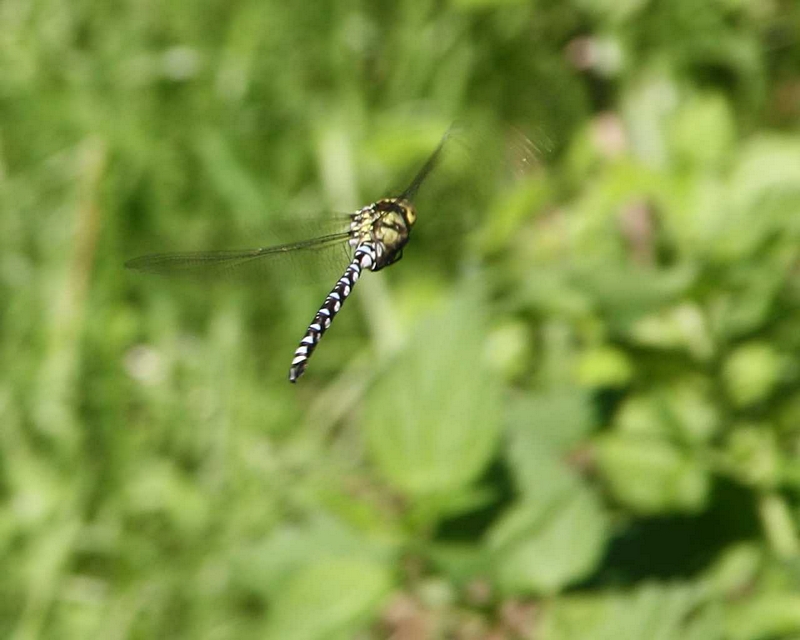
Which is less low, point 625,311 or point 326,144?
point 326,144

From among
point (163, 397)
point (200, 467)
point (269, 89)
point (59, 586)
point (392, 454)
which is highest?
point (269, 89)

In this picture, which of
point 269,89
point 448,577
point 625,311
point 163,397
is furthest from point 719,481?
point 269,89

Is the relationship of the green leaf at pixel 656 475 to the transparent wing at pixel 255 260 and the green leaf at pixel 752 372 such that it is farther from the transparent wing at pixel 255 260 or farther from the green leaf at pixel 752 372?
the transparent wing at pixel 255 260

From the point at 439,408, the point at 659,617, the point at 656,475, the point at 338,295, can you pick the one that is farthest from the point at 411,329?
the point at 659,617

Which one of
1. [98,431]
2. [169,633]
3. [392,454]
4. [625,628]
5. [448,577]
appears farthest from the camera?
[98,431]

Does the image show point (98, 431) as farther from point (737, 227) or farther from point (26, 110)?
point (737, 227)

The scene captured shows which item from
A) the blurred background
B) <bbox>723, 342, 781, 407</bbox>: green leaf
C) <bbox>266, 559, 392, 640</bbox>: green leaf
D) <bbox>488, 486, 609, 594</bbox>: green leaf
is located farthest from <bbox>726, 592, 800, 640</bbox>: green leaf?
<bbox>266, 559, 392, 640</bbox>: green leaf

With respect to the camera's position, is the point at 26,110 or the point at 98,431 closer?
the point at 98,431
